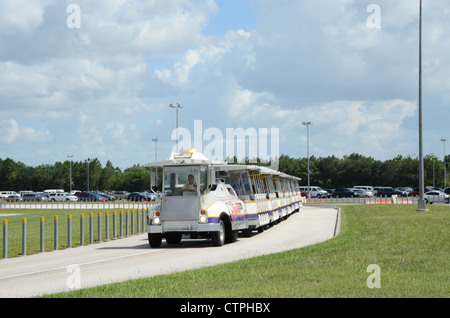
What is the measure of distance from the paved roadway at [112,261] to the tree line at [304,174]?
103 m

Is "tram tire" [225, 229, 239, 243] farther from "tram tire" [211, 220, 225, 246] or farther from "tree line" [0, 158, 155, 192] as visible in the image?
"tree line" [0, 158, 155, 192]

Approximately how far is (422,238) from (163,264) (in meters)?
8.64

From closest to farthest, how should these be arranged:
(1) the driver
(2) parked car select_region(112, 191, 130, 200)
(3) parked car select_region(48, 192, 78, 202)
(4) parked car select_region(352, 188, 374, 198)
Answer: (1) the driver
(3) parked car select_region(48, 192, 78, 202)
(4) parked car select_region(352, 188, 374, 198)
(2) parked car select_region(112, 191, 130, 200)

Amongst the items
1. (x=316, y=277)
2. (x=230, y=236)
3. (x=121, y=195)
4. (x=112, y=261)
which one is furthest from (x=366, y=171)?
(x=316, y=277)

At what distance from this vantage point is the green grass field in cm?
997

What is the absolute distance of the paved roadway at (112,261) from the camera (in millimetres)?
12598


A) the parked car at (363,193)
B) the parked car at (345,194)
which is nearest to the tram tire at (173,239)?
the parked car at (345,194)

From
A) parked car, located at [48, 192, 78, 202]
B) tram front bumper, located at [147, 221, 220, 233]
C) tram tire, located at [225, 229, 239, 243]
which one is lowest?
parked car, located at [48, 192, 78, 202]

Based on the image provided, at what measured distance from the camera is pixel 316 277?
1163 centimetres

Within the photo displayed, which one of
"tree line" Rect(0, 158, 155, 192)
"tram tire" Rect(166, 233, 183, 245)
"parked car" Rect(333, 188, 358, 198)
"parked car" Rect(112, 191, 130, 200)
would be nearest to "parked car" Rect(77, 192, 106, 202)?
"parked car" Rect(112, 191, 130, 200)

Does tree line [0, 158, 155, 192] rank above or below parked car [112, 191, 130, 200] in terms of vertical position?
above

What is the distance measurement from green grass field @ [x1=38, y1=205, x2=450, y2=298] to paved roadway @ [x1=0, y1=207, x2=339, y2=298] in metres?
1.22

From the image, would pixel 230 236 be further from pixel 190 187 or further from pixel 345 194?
pixel 345 194

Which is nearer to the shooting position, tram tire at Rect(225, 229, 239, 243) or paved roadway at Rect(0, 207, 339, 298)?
paved roadway at Rect(0, 207, 339, 298)
